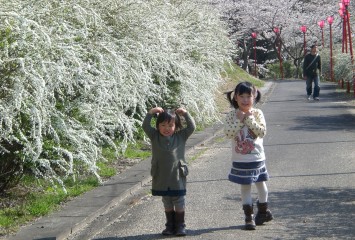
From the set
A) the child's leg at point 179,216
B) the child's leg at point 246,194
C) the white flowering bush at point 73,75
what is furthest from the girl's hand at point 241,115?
the white flowering bush at point 73,75

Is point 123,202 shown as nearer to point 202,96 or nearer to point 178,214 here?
point 178,214

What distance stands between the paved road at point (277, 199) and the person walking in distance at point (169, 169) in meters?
0.21

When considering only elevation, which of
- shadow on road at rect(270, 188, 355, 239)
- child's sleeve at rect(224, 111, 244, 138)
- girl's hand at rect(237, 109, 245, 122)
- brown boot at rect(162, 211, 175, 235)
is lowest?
shadow on road at rect(270, 188, 355, 239)

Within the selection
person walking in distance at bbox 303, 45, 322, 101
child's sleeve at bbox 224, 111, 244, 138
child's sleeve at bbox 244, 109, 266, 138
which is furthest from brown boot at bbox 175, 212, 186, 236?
person walking in distance at bbox 303, 45, 322, 101

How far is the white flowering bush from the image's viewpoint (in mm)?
8070

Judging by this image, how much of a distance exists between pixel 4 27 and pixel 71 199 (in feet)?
6.93

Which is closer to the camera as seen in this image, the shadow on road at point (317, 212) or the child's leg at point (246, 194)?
the shadow on road at point (317, 212)

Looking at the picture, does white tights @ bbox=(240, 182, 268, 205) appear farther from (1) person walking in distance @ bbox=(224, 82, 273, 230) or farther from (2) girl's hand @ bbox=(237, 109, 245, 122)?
(2) girl's hand @ bbox=(237, 109, 245, 122)

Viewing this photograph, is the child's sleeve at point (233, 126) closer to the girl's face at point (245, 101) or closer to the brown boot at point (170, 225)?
the girl's face at point (245, 101)

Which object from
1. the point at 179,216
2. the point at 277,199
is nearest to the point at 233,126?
the point at 179,216

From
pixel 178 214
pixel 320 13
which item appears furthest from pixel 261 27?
pixel 178 214

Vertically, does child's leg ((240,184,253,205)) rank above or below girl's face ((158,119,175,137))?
below

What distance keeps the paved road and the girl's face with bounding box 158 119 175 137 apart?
3.15 feet

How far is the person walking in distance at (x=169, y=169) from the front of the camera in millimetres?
7215
